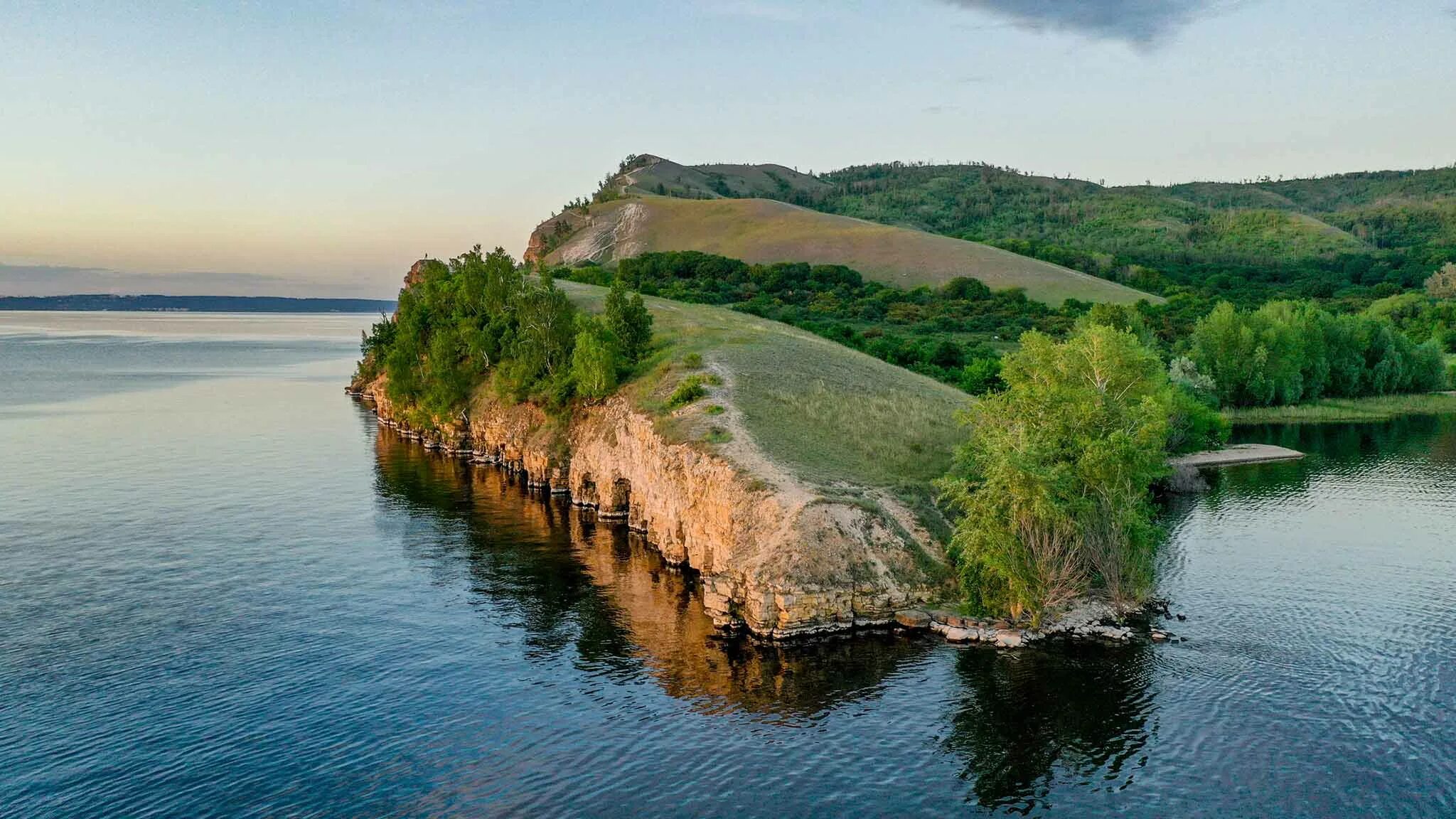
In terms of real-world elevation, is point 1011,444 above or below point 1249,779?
above

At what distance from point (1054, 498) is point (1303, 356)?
374ft

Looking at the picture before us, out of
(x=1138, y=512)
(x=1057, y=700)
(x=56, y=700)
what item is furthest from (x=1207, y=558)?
(x=56, y=700)

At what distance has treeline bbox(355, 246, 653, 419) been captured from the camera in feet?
297

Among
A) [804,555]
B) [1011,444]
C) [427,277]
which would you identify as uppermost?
[427,277]

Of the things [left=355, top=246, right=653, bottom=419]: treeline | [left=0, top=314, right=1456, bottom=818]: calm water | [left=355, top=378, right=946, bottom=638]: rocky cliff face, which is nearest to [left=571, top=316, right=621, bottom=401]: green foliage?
[left=355, top=246, right=653, bottom=419]: treeline

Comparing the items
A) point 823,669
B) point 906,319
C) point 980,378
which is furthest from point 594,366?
point 906,319

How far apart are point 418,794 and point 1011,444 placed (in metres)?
→ 34.8

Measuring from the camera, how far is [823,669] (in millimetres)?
44781

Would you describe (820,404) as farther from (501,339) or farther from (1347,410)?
(1347,410)

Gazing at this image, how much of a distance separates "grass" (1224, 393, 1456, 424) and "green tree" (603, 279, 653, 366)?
85266mm

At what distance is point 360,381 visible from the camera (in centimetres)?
17388

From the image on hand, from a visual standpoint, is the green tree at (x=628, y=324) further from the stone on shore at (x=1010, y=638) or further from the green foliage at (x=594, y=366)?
the stone on shore at (x=1010, y=638)

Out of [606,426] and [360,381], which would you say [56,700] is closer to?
[606,426]

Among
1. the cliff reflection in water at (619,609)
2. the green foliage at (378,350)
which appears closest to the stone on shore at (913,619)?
the cliff reflection in water at (619,609)
